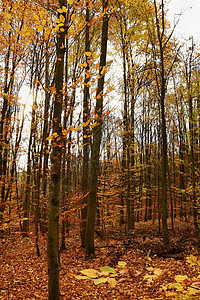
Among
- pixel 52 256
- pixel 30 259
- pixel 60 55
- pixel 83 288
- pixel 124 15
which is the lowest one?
pixel 30 259

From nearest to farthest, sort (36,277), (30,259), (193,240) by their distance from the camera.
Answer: (36,277)
(193,240)
(30,259)

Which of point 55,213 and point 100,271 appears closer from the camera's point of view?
point 55,213

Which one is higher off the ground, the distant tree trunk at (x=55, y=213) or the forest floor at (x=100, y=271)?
the distant tree trunk at (x=55, y=213)

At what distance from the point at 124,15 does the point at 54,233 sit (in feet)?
38.6

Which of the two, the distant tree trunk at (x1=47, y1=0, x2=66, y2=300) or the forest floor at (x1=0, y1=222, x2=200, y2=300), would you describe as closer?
the distant tree trunk at (x1=47, y1=0, x2=66, y2=300)

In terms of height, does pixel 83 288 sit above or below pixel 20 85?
below

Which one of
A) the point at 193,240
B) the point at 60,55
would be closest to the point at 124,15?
the point at 60,55

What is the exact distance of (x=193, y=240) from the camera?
6902 millimetres

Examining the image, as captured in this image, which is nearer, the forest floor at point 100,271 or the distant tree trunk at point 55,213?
the distant tree trunk at point 55,213

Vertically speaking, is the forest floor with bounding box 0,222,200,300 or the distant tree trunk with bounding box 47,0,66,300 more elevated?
the distant tree trunk with bounding box 47,0,66,300

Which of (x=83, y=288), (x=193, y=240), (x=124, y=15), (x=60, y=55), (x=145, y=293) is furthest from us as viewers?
(x=124, y=15)

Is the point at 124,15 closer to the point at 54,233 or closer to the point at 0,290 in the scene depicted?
the point at 54,233

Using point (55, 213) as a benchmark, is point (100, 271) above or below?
below

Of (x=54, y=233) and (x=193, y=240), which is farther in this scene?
(x=193, y=240)
